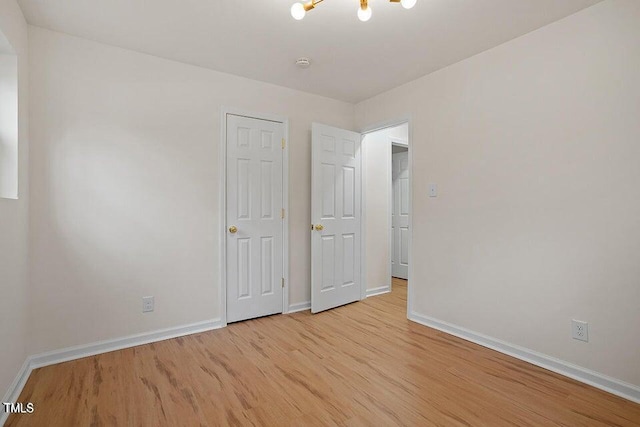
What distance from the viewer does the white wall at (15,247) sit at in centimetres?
172

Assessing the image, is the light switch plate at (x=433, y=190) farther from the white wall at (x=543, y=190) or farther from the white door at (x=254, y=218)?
the white door at (x=254, y=218)

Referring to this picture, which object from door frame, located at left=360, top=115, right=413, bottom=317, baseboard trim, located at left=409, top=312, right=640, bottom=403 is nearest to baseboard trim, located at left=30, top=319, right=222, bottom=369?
door frame, located at left=360, top=115, right=413, bottom=317

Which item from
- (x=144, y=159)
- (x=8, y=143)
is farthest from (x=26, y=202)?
(x=144, y=159)

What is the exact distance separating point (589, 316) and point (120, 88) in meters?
3.83

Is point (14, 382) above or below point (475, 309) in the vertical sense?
below

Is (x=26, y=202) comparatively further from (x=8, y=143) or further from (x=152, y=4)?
(x=152, y=4)

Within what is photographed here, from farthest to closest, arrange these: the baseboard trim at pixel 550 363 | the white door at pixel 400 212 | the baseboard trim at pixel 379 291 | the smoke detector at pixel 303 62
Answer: the white door at pixel 400 212
the baseboard trim at pixel 379 291
the smoke detector at pixel 303 62
the baseboard trim at pixel 550 363

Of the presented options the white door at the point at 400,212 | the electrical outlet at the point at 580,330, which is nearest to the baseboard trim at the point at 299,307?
the white door at the point at 400,212

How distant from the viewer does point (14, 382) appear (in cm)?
190

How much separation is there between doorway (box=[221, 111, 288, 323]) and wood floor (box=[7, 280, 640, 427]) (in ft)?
1.57

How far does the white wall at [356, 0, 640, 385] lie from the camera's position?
1.95 m

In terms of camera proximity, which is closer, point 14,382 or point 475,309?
point 14,382

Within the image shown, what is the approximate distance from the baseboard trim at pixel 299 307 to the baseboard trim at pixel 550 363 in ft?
4.33

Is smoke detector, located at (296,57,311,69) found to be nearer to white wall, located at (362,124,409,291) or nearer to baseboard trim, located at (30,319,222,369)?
white wall, located at (362,124,409,291)
